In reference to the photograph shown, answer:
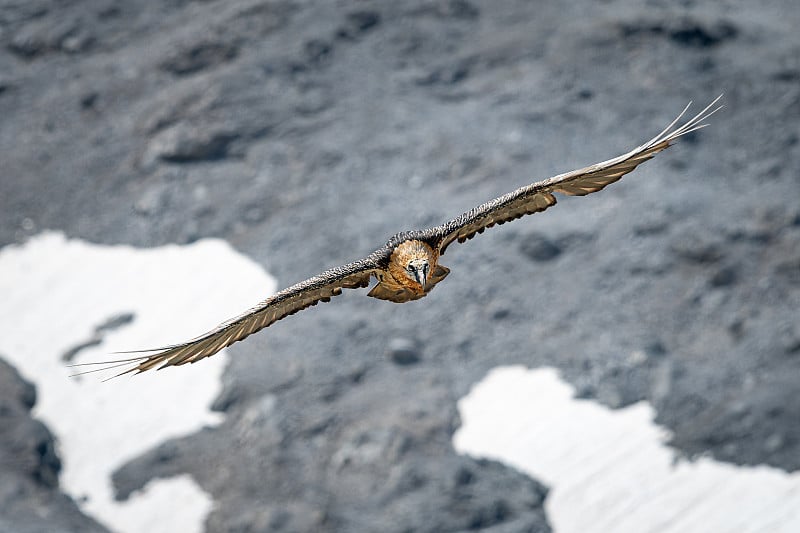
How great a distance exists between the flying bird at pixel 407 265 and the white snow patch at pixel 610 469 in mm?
21818

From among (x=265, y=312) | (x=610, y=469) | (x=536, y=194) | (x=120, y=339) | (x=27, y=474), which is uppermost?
(x=536, y=194)

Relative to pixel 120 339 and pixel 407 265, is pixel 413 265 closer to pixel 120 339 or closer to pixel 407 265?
pixel 407 265

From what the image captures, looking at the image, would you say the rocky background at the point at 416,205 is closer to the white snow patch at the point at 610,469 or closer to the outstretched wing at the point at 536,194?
the white snow patch at the point at 610,469

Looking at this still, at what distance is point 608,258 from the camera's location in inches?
1730

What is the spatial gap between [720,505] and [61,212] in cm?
2952

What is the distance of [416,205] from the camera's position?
4594cm

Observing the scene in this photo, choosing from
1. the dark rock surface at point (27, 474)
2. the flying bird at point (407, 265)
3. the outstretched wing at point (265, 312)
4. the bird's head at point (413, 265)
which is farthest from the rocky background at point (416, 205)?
the bird's head at point (413, 265)

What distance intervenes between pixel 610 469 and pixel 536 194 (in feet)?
74.8

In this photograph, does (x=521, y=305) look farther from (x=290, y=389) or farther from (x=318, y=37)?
(x=318, y=37)

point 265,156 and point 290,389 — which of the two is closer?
point 290,389

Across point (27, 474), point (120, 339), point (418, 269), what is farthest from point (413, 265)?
point (120, 339)

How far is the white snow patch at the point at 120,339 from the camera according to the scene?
38719mm

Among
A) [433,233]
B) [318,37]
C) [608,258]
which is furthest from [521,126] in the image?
[433,233]

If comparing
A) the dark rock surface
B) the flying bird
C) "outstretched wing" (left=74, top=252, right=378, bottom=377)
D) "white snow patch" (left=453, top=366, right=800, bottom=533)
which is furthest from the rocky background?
the flying bird
